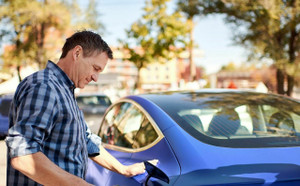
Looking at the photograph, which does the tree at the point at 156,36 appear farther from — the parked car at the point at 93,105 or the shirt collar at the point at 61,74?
the shirt collar at the point at 61,74

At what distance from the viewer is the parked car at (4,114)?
1097cm

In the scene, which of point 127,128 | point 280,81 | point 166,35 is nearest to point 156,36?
point 166,35

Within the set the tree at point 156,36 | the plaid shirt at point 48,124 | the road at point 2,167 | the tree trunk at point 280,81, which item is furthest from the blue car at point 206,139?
the tree at point 156,36

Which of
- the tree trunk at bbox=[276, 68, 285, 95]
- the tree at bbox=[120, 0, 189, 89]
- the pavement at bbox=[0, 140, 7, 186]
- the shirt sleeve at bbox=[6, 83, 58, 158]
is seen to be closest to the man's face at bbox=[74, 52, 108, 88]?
the shirt sleeve at bbox=[6, 83, 58, 158]

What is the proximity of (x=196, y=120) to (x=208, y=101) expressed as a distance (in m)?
0.39

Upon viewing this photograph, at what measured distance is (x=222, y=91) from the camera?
11.4 ft

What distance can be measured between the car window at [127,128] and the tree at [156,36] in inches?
857

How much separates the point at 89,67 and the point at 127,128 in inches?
61.4

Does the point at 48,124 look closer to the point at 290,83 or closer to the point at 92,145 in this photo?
the point at 92,145

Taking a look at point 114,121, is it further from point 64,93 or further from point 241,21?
point 241,21

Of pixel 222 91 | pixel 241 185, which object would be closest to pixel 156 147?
pixel 241 185

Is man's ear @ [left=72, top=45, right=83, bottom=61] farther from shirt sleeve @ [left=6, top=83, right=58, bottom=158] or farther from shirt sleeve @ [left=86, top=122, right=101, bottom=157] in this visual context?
shirt sleeve @ [left=86, top=122, right=101, bottom=157]

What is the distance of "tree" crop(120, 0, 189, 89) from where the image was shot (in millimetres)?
25500

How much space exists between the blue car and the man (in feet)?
1.41
